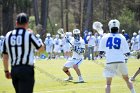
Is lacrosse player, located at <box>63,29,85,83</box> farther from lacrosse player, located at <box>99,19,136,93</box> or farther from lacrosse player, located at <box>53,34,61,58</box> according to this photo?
lacrosse player, located at <box>53,34,61,58</box>

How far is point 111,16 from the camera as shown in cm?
7731

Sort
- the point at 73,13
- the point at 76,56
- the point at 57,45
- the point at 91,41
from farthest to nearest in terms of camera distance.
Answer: the point at 73,13
the point at 57,45
the point at 91,41
the point at 76,56

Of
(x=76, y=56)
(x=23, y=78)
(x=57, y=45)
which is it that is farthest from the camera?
(x=57, y=45)

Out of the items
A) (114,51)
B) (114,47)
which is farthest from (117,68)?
(114,47)

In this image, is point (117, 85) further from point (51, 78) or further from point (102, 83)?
point (51, 78)

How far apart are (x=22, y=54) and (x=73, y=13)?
2924 inches

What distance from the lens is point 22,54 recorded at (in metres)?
9.95

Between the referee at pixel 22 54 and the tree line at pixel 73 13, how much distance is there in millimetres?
46945

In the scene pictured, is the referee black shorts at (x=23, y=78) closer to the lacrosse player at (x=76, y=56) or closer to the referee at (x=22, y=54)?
the referee at (x=22, y=54)

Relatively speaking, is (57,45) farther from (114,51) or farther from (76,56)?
(114,51)

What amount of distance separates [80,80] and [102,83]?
114 cm

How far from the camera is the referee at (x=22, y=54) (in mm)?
9789

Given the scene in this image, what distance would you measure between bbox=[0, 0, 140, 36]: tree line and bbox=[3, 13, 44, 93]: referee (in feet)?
154

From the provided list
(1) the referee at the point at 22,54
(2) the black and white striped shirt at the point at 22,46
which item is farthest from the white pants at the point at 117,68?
(2) the black and white striped shirt at the point at 22,46
